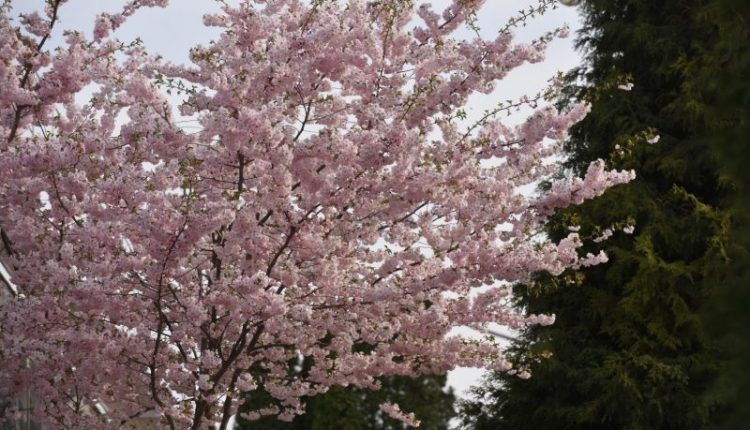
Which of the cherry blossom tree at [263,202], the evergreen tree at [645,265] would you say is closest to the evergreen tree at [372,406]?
the evergreen tree at [645,265]

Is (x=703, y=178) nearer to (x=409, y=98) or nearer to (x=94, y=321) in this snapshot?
(x=409, y=98)

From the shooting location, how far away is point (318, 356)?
33.6ft

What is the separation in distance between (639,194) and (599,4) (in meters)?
2.92

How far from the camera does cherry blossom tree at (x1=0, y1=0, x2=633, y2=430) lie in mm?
8383

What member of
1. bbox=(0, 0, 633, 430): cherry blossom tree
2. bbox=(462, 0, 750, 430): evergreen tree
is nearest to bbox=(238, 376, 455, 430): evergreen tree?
bbox=(462, 0, 750, 430): evergreen tree

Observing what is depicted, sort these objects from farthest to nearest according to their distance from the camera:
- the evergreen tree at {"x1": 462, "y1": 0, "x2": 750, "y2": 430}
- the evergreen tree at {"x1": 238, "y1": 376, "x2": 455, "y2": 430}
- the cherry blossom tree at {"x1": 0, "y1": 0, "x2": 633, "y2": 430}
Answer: the evergreen tree at {"x1": 238, "y1": 376, "x2": 455, "y2": 430} → the evergreen tree at {"x1": 462, "y1": 0, "x2": 750, "y2": 430} → the cherry blossom tree at {"x1": 0, "y1": 0, "x2": 633, "y2": 430}

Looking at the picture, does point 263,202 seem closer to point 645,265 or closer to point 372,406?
point 645,265

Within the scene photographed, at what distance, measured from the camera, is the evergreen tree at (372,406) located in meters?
29.4

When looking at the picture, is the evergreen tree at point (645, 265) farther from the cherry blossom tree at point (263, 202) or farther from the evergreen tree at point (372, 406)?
the evergreen tree at point (372, 406)

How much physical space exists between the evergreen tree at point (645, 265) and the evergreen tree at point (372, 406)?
13731 millimetres

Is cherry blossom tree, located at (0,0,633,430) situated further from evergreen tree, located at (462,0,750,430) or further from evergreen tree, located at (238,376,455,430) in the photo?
evergreen tree, located at (238,376,455,430)

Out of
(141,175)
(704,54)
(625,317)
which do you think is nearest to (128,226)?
(141,175)

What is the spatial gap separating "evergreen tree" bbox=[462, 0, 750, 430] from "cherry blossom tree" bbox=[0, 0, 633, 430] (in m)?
4.33

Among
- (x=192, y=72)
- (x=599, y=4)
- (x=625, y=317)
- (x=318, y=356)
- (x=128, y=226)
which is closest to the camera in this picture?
(x=128, y=226)
